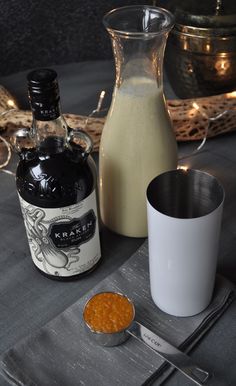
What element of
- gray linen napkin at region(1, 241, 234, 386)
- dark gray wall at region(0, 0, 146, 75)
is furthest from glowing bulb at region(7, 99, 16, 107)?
gray linen napkin at region(1, 241, 234, 386)

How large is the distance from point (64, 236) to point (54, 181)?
0.06 meters

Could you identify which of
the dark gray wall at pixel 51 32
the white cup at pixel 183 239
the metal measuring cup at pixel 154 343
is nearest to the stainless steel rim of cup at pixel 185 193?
the white cup at pixel 183 239

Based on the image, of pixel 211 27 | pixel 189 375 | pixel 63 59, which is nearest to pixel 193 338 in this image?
pixel 189 375

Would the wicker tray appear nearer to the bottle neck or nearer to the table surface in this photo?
the table surface

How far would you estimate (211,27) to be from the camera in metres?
0.78

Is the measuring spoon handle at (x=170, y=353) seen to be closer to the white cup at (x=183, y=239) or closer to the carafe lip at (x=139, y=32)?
the white cup at (x=183, y=239)

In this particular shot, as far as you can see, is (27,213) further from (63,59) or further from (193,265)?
(63,59)

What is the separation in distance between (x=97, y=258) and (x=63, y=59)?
622 mm

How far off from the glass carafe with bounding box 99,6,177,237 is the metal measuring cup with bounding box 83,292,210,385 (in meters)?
A: 0.14

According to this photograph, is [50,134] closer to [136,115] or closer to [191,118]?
[136,115]

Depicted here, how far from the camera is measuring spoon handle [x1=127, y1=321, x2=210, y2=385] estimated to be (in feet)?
1.57

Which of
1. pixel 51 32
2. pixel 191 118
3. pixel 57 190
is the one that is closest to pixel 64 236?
pixel 57 190

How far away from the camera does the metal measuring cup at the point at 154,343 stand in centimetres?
48

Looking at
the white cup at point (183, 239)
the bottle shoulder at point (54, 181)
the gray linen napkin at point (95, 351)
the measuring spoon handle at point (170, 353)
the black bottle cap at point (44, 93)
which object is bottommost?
the gray linen napkin at point (95, 351)
